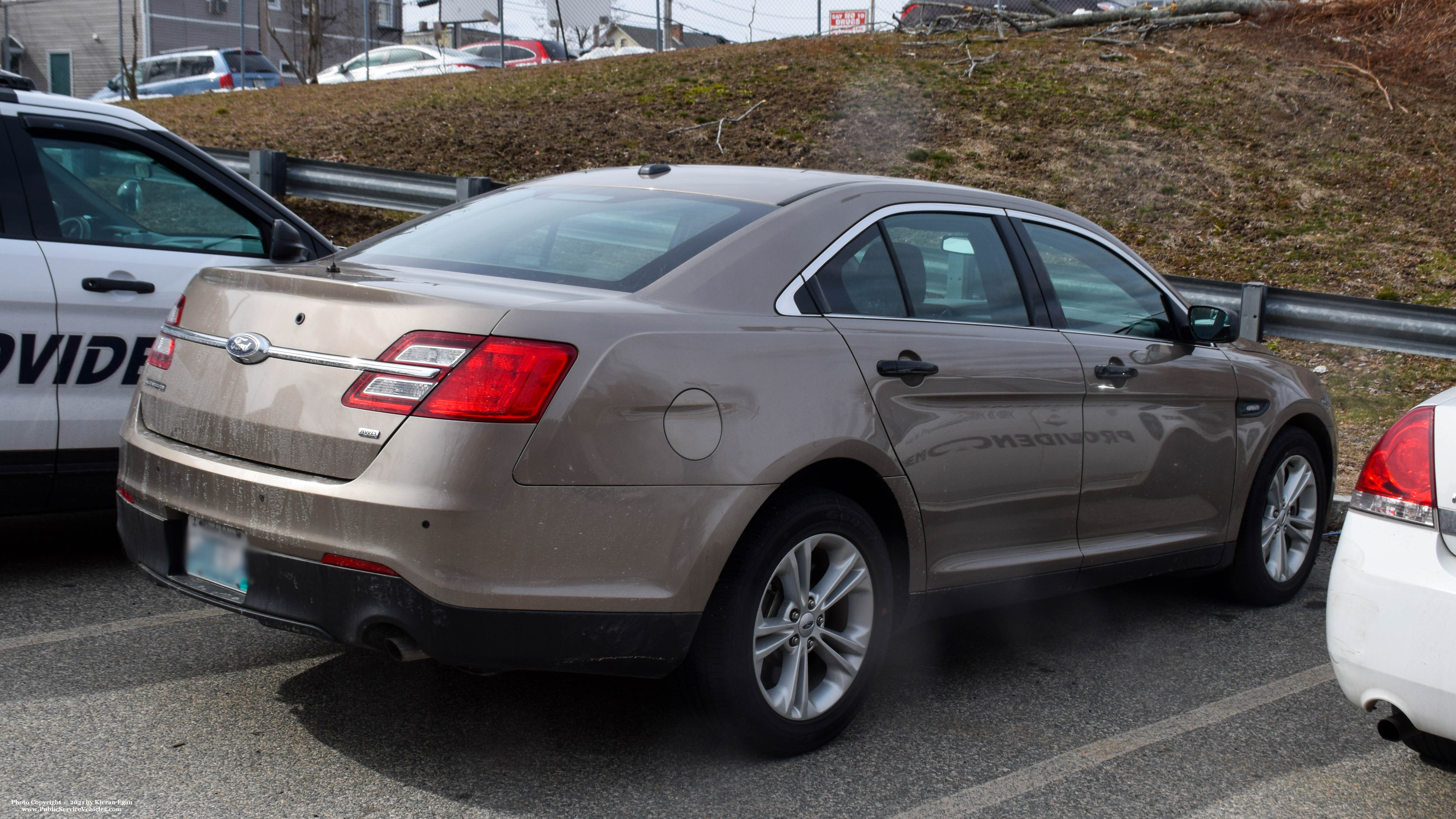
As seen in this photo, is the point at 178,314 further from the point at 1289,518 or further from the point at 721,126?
the point at 721,126

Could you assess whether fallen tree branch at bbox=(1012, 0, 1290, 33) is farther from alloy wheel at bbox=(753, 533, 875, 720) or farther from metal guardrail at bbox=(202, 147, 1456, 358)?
alloy wheel at bbox=(753, 533, 875, 720)

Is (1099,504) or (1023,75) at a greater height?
(1023,75)

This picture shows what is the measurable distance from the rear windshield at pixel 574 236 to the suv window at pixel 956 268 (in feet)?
1.71

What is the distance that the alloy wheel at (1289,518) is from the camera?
16.7 feet

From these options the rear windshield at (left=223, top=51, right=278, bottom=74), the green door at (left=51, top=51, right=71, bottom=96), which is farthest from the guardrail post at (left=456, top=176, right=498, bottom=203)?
the green door at (left=51, top=51, right=71, bottom=96)

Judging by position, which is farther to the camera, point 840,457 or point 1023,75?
point 1023,75

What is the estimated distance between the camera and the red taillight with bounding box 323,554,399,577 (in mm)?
2836

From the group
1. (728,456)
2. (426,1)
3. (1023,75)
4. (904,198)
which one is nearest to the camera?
(728,456)

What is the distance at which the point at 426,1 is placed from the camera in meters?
31.8

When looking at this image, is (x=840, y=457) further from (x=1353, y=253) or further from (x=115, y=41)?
(x=115, y=41)

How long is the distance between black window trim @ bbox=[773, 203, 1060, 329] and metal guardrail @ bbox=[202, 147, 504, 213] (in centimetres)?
652

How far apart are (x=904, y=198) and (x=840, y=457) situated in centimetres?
99

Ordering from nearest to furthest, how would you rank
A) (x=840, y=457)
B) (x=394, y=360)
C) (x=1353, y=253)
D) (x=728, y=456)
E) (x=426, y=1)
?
(x=394, y=360) → (x=728, y=456) → (x=840, y=457) → (x=1353, y=253) → (x=426, y=1)

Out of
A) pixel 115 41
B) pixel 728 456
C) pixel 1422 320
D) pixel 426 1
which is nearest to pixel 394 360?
pixel 728 456
